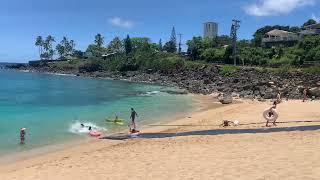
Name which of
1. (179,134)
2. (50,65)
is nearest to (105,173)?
(179,134)

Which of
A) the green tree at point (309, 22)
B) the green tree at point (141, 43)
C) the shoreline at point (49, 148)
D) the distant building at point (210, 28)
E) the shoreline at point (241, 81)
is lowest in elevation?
the shoreline at point (49, 148)

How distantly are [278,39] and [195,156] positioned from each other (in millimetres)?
90388

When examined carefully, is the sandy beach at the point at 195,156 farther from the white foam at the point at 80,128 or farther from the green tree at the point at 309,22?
the green tree at the point at 309,22

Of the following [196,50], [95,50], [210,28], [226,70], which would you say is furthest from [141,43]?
[226,70]

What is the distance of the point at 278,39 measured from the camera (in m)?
104

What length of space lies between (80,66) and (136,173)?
138944 mm

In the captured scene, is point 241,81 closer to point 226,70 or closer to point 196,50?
point 226,70

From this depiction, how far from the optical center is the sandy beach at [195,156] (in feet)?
48.7

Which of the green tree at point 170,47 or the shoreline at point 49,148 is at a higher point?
the green tree at point 170,47

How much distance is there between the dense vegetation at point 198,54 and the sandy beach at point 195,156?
4953 centimetres

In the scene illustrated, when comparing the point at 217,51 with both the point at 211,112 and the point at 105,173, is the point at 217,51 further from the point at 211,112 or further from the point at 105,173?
the point at 105,173

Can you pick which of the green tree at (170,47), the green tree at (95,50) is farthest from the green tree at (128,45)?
the green tree at (95,50)

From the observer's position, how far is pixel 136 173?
15844mm

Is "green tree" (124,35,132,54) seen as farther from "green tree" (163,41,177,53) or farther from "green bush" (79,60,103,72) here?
"green tree" (163,41,177,53)
